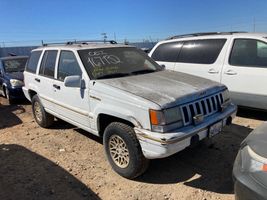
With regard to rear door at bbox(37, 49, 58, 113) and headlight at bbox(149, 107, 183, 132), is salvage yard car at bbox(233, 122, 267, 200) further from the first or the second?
rear door at bbox(37, 49, 58, 113)

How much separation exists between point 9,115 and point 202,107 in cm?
591

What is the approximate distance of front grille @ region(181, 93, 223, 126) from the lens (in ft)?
12.0

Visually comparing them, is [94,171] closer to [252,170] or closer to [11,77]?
[252,170]

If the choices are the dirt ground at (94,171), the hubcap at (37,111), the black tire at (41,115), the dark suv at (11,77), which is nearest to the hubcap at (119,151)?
the dirt ground at (94,171)

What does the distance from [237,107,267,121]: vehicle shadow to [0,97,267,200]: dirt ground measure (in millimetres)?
411

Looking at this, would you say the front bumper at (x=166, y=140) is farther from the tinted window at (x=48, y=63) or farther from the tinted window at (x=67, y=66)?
the tinted window at (x=48, y=63)

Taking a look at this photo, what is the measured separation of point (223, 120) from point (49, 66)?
11.2 ft

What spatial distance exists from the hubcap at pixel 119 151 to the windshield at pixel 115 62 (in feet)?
3.29

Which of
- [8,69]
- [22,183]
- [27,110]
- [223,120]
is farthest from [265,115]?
[8,69]

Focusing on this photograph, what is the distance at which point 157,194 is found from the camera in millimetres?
3703

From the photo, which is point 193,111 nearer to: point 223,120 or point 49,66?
point 223,120

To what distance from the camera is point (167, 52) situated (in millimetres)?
7934

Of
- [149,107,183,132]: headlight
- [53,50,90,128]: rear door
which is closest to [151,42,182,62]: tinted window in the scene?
[53,50,90,128]: rear door

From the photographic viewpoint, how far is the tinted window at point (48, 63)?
18.4ft
